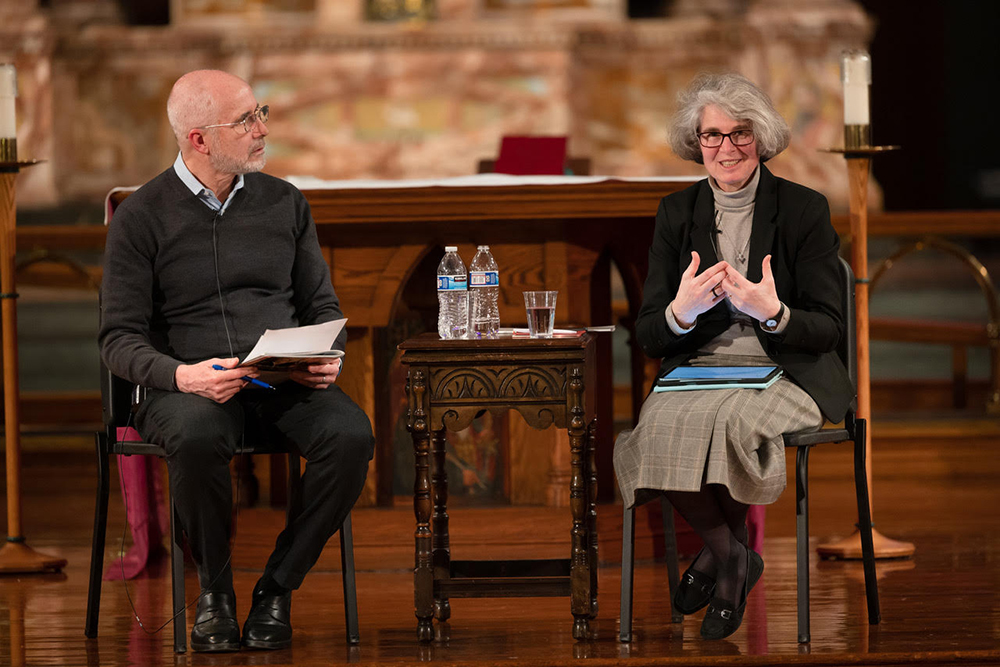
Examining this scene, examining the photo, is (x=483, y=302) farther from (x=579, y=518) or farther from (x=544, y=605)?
(x=544, y=605)

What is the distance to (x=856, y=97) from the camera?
13.7ft

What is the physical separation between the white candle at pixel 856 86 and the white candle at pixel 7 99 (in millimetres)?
2457

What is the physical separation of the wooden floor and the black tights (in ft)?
0.46

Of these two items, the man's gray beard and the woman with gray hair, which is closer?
the woman with gray hair

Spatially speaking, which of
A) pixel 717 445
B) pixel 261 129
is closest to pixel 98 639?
pixel 261 129

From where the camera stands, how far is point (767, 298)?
10.3 ft

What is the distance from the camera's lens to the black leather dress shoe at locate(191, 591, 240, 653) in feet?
10.5

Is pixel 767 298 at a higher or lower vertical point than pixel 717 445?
higher

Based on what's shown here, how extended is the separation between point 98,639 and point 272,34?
5.81m

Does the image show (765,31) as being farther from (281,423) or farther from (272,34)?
(281,423)

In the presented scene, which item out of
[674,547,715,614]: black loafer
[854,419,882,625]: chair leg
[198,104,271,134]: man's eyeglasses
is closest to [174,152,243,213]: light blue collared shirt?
[198,104,271,134]: man's eyeglasses

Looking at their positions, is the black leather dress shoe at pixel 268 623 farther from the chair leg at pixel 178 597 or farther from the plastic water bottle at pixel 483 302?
the plastic water bottle at pixel 483 302

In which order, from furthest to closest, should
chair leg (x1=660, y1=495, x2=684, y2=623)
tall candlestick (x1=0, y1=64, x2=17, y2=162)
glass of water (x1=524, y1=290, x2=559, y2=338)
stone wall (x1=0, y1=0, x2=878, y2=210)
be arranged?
1. stone wall (x1=0, y1=0, x2=878, y2=210)
2. tall candlestick (x1=0, y1=64, x2=17, y2=162)
3. chair leg (x1=660, y1=495, x2=684, y2=623)
4. glass of water (x1=524, y1=290, x2=559, y2=338)

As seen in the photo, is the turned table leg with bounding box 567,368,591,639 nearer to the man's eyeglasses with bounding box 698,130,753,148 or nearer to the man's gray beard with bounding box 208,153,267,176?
the man's eyeglasses with bounding box 698,130,753,148
